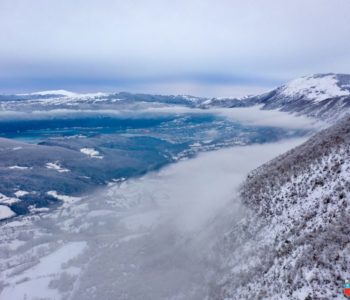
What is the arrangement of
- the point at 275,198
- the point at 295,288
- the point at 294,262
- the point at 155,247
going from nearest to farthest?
1. the point at 295,288
2. the point at 294,262
3. the point at 275,198
4. the point at 155,247

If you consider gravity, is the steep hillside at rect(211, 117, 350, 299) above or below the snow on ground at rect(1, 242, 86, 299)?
above

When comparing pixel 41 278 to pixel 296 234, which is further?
pixel 41 278

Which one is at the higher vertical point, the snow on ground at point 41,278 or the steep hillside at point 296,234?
the steep hillside at point 296,234

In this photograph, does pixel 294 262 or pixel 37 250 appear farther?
pixel 37 250

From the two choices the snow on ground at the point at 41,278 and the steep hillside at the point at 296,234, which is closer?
the steep hillside at the point at 296,234

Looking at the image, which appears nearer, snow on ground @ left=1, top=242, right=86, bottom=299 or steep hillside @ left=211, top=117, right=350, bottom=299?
steep hillside @ left=211, top=117, right=350, bottom=299

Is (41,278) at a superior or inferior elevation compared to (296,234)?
inferior

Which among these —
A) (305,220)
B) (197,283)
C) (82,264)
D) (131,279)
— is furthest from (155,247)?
(305,220)

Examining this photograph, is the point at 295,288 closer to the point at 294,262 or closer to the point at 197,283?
the point at 294,262
